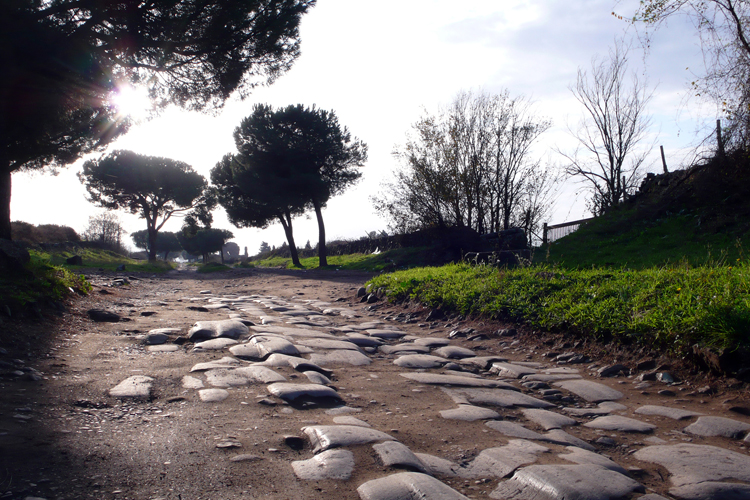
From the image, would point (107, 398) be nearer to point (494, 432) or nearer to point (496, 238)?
point (494, 432)

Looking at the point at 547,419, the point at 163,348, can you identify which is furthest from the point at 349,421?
the point at 163,348

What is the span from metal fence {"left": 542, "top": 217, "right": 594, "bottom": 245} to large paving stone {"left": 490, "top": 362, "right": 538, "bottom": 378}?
14.0 metres

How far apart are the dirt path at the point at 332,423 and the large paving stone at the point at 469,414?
0.05ft

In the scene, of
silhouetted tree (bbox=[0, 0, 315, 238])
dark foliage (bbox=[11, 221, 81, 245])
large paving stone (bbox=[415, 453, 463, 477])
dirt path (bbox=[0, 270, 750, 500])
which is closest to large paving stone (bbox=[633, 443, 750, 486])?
dirt path (bbox=[0, 270, 750, 500])

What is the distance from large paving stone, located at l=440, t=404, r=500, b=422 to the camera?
2406mm

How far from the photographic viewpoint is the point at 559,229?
17.3 meters

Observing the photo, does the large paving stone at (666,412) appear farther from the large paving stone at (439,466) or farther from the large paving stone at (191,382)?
the large paving stone at (191,382)

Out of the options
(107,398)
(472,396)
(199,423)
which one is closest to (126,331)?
(107,398)

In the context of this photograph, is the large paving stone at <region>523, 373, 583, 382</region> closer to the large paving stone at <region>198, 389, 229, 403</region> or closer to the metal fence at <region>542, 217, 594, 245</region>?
the large paving stone at <region>198, 389, 229, 403</region>

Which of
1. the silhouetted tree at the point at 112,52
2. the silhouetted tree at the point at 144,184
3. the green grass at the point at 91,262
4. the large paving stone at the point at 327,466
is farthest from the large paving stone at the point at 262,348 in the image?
the silhouetted tree at the point at 144,184

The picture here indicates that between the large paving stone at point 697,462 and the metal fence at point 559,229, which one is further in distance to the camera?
the metal fence at point 559,229

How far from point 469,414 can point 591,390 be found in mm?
1124

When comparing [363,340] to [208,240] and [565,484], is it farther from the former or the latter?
[208,240]

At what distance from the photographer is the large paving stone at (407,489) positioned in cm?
147
